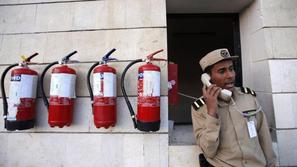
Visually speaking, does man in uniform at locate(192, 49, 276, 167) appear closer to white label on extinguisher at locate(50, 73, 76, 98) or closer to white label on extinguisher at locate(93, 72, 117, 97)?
white label on extinguisher at locate(93, 72, 117, 97)

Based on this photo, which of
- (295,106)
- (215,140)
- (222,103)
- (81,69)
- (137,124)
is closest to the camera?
(215,140)

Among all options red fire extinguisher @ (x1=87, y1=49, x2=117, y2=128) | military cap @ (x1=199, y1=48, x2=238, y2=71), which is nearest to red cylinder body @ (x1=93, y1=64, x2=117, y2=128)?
red fire extinguisher @ (x1=87, y1=49, x2=117, y2=128)

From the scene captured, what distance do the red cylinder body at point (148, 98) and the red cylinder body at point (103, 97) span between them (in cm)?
24

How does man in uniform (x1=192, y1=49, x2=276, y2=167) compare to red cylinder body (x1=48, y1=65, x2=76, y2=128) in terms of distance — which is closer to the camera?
man in uniform (x1=192, y1=49, x2=276, y2=167)

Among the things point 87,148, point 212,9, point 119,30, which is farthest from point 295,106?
point 87,148

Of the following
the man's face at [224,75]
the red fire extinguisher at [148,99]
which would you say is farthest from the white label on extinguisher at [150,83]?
the man's face at [224,75]

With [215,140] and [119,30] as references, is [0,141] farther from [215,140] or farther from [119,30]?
[215,140]

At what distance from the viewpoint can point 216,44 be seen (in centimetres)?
359

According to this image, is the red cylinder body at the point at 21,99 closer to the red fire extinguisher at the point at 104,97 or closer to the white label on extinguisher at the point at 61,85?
the white label on extinguisher at the point at 61,85

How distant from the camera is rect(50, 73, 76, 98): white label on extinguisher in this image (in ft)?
4.93

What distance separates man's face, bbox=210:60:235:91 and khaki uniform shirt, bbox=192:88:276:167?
3.9 inches

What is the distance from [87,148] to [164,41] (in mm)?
1178

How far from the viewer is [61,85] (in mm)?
1514

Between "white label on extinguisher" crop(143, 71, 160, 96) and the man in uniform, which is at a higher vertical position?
"white label on extinguisher" crop(143, 71, 160, 96)
